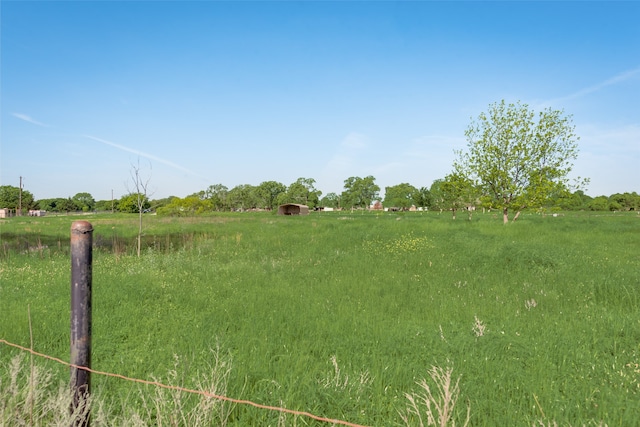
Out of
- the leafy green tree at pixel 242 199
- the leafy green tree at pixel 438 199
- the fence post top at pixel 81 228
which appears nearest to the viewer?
the fence post top at pixel 81 228

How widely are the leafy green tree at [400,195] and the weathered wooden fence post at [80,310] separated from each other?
470ft

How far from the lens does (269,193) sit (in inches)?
5787

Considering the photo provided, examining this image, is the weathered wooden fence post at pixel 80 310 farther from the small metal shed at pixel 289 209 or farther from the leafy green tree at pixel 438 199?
the small metal shed at pixel 289 209

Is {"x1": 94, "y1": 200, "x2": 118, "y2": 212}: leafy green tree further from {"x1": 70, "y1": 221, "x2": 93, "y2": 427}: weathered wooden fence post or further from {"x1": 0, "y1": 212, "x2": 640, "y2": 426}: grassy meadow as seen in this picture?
{"x1": 70, "y1": 221, "x2": 93, "y2": 427}: weathered wooden fence post

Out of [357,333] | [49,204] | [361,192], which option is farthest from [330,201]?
[357,333]

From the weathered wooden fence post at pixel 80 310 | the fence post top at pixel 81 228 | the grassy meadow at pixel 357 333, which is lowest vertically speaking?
the grassy meadow at pixel 357 333

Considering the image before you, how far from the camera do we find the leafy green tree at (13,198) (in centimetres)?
11131

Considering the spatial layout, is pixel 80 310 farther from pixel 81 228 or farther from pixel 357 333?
pixel 357 333

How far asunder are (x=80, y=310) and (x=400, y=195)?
15405 centimetres

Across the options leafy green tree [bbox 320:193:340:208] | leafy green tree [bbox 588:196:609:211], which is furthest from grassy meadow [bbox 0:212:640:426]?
leafy green tree [bbox 320:193:340:208]

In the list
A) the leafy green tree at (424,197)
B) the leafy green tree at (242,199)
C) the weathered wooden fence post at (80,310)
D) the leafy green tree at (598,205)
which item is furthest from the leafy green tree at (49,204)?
the leafy green tree at (598,205)

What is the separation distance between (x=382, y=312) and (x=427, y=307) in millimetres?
1154

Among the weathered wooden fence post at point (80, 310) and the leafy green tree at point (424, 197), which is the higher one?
the leafy green tree at point (424, 197)

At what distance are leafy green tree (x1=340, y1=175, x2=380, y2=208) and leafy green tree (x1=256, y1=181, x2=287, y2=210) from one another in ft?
97.5
